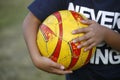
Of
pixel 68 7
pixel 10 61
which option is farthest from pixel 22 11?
pixel 68 7

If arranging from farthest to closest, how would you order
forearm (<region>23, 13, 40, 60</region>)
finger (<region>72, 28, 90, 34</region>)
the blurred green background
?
the blurred green background < forearm (<region>23, 13, 40, 60</region>) < finger (<region>72, 28, 90, 34</region>)

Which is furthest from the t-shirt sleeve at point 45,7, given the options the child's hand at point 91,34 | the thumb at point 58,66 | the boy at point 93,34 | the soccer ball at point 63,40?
the thumb at point 58,66

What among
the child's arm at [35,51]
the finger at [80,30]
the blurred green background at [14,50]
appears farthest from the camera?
the blurred green background at [14,50]

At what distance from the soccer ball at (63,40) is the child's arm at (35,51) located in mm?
33

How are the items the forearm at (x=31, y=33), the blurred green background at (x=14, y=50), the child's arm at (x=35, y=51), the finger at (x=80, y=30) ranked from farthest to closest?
1. the blurred green background at (x=14, y=50)
2. the forearm at (x=31, y=33)
3. the child's arm at (x=35, y=51)
4. the finger at (x=80, y=30)

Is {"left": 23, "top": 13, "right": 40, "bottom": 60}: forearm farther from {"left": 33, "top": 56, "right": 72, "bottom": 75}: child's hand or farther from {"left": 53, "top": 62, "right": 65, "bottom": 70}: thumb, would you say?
{"left": 53, "top": 62, "right": 65, "bottom": 70}: thumb

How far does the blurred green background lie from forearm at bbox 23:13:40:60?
6.61ft

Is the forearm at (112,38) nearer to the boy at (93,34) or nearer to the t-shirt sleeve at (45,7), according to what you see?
the boy at (93,34)

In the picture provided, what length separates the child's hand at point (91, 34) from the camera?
254cm

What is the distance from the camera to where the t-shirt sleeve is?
276 centimetres

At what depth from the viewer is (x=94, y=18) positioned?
2.72m

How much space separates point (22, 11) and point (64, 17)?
14.4 feet

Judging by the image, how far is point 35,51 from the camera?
273 centimetres

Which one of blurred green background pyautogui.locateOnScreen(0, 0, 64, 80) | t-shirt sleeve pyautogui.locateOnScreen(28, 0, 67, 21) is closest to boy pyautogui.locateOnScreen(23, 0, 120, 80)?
t-shirt sleeve pyautogui.locateOnScreen(28, 0, 67, 21)
